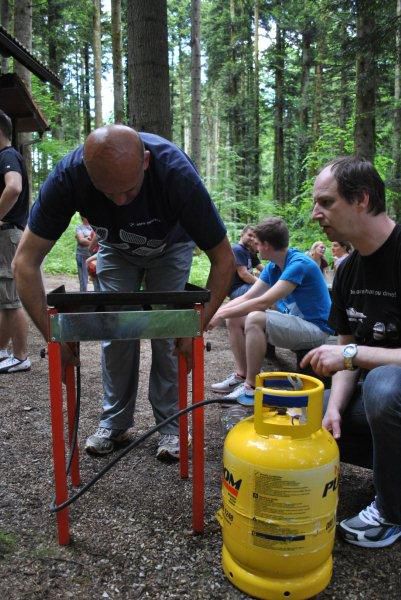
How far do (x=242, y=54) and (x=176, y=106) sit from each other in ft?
27.0

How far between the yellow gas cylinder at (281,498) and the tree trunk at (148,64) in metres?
2.89

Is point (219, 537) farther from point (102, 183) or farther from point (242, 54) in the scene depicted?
point (242, 54)

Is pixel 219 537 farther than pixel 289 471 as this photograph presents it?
Yes

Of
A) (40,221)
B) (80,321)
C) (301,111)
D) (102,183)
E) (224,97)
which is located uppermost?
(224,97)

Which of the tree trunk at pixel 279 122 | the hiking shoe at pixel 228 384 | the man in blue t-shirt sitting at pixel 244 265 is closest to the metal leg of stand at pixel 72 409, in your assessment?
the hiking shoe at pixel 228 384

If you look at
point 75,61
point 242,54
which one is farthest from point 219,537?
point 75,61

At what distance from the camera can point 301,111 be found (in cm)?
2173

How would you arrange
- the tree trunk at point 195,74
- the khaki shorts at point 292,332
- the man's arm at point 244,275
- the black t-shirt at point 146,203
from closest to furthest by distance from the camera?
the black t-shirt at point 146,203 → the khaki shorts at point 292,332 → the man's arm at point 244,275 → the tree trunk at point 195,74

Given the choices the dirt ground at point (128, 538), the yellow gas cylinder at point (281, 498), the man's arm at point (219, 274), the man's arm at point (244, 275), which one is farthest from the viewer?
the man's arm at point (244, 275)

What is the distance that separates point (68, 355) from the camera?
209 cm

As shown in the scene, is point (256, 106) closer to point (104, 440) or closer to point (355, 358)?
point (104, 440)

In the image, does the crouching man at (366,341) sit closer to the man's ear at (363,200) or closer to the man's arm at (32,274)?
the man's ear at (363,200)

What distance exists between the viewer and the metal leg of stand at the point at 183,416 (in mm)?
2260

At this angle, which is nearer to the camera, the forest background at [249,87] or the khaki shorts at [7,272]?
the khaki shorts at [7,272]
